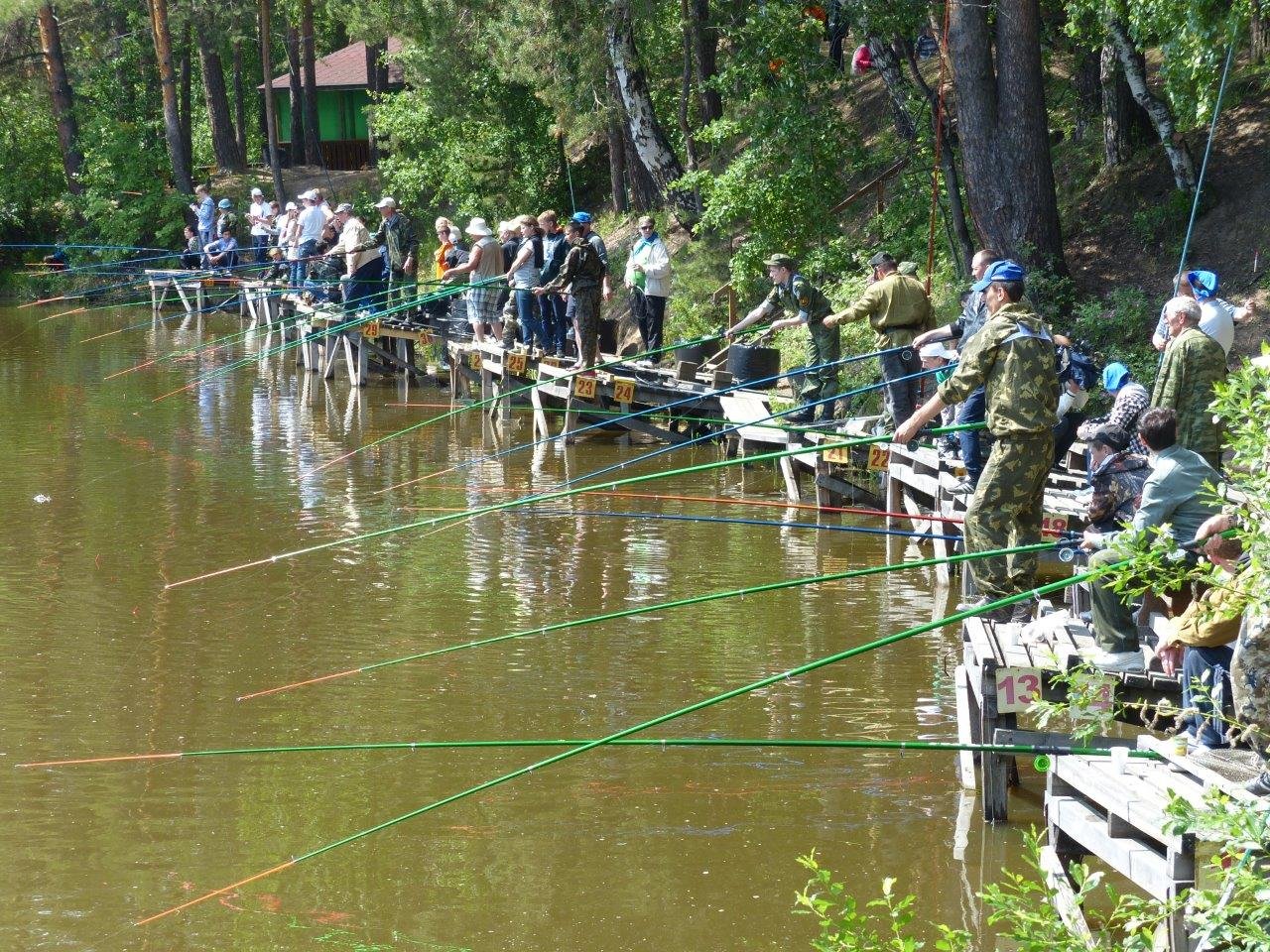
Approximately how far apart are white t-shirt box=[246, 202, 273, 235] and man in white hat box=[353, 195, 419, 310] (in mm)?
9366

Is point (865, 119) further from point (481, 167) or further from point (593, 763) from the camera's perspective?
point (593, 763)

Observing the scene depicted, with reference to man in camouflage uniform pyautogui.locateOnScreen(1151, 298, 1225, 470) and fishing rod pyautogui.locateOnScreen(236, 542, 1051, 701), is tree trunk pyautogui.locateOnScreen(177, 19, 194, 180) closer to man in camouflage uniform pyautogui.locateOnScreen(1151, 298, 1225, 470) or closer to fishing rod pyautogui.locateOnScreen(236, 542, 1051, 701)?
fishing rod pyautogui.locateOnScreen(236, 542, 1051, 701)

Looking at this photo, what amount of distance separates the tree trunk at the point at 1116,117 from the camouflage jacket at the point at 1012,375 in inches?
400

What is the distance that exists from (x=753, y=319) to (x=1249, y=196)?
516cm

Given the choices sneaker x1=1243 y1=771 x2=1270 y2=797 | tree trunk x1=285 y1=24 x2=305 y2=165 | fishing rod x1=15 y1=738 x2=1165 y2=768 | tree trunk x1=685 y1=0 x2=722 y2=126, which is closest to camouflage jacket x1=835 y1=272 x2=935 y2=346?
fishing rod x1=15 y1=738 x2=1165 y2=768

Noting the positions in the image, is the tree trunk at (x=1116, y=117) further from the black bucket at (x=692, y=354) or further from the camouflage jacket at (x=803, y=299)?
the camouflage jacket at (x=803, y=299)

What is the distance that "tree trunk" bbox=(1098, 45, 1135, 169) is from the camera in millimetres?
16781

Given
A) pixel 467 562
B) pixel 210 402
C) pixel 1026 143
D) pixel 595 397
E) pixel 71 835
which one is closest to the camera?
pixel 71 835

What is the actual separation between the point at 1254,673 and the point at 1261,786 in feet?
1.32

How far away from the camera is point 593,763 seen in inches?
283

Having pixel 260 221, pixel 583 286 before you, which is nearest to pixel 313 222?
pixel 260 221

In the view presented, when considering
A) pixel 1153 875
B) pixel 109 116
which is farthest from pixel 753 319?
pixel 109 116

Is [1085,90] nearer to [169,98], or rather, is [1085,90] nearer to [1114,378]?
[1114,378]

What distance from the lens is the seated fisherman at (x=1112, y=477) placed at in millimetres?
Answer: 7297
